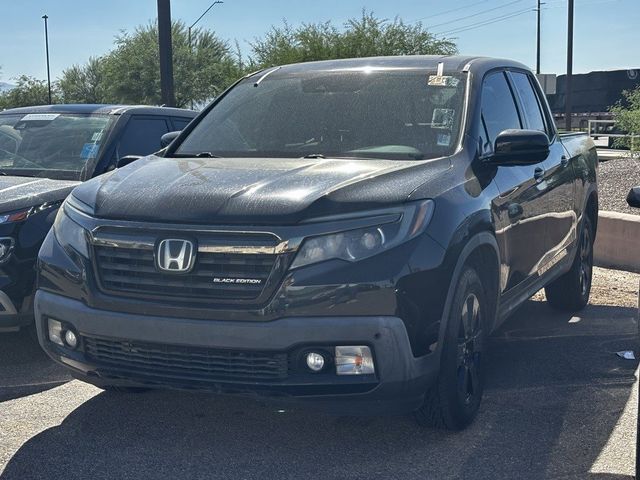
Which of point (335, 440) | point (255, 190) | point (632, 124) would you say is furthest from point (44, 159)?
point (632, 124)

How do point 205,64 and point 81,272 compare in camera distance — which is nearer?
point 81,272

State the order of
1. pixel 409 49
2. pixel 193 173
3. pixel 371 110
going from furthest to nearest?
pixel 409 49 → pixel 371 110 → pixel 193 173

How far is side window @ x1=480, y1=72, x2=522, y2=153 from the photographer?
5102 mm

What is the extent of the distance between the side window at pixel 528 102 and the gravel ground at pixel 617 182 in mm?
4896

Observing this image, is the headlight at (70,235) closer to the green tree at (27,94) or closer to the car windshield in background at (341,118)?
the car windshield in background at (341,118)

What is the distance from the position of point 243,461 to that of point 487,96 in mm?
2498

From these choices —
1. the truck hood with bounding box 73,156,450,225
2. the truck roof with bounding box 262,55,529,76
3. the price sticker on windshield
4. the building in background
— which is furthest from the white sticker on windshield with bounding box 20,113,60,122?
the building in background

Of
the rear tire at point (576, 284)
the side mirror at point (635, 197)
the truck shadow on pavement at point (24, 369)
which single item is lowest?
the truck shadow on pavement at point (24, 369)

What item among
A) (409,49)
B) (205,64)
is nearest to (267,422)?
(409,49)

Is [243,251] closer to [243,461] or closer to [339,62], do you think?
[243,461]

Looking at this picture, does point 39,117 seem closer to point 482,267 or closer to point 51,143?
point 51,143

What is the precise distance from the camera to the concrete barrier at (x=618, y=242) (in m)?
8.82

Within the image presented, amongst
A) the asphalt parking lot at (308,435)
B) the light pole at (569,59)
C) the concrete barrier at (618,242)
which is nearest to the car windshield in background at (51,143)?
the asphalt parking lot at (308,435)

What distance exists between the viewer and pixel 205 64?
43469 mm
